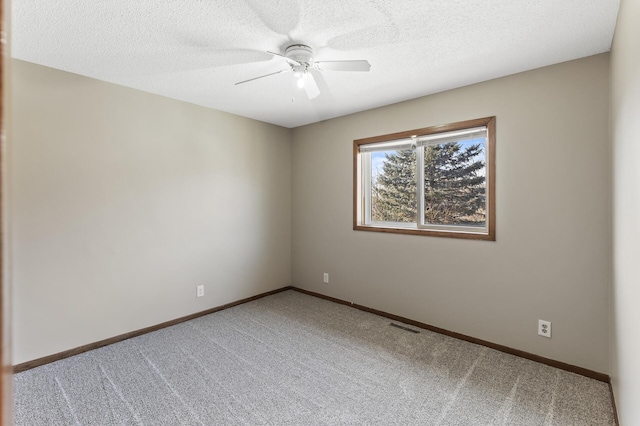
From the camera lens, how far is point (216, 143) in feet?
11.9

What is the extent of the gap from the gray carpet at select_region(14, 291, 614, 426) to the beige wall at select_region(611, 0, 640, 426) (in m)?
0.46

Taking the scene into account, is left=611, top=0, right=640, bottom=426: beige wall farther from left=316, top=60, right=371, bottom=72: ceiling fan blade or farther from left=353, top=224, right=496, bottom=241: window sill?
left=316, top=60, right=371, bottom=72: ceiling fan blade

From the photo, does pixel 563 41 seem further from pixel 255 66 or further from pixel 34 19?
pixel 34 19

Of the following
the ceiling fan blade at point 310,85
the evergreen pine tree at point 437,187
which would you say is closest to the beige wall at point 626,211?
the evergreen pine tree at point 437,187

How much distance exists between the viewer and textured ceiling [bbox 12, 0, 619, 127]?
69.6 inches

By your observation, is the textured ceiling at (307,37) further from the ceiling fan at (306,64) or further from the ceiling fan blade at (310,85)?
the ceiling fan blade at (310,85)

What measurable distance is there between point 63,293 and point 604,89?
4.38m

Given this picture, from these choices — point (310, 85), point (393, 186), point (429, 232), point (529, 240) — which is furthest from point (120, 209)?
point (529, 240)

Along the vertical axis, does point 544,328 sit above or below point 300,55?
below

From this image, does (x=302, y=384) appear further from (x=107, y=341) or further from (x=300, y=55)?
(x=300, y=55)

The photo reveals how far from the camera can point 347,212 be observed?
3.83 meters

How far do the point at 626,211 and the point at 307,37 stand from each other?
2.05 meters

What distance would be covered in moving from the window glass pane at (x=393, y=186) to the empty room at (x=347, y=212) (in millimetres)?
25

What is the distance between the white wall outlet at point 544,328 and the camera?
8.08ft
